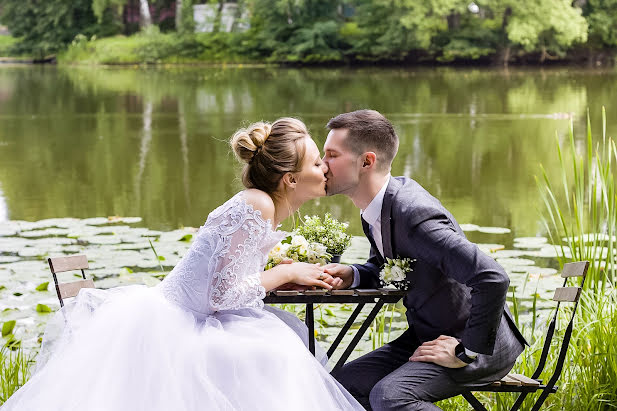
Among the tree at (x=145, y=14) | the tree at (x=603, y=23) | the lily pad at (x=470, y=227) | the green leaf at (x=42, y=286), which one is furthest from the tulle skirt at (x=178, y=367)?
the tree at (x=145, y=14)

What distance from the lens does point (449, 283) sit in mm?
2557

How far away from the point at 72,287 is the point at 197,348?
670 millimetres

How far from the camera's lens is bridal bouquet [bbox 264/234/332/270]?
288cm

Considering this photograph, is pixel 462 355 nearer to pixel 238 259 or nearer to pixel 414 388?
pixel 414 388

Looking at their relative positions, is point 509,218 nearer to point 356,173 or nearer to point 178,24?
point 356,173

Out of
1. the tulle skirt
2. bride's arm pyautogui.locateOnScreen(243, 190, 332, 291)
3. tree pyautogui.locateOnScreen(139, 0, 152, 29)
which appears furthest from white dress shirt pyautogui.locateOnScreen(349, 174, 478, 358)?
tree pyautogui.locateOnScreen(139, 0, 152, 29)

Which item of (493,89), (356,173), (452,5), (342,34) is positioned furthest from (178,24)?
(356,173)

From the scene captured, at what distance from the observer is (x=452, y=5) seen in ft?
112

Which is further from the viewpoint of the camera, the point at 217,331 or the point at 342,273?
the point at 342,273

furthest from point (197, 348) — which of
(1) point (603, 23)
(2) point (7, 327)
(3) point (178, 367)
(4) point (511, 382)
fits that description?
(1) point (603, 23)

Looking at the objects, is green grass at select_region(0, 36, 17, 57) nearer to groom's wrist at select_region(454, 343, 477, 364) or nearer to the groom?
the groom

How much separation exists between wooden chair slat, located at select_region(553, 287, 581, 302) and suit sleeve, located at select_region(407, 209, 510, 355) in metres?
0.27

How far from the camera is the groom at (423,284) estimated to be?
7.82ft

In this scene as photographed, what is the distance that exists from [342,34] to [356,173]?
1411 inches
